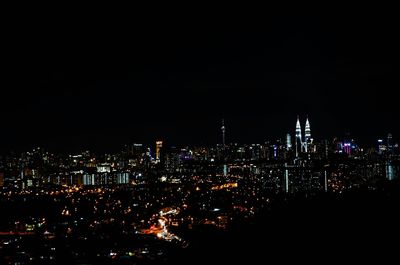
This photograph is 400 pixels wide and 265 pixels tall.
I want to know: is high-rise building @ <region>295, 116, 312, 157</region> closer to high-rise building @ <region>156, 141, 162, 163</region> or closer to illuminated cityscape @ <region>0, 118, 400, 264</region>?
illuminated cityscape @ <region>0, 118, 400, 264</region>

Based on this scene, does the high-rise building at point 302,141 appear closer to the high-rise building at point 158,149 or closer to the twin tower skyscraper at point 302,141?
the twin tower skyscraper at point 302,141

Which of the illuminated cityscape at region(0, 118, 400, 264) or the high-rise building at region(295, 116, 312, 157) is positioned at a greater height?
the high-rise building at region(295, 116, 312, 157)

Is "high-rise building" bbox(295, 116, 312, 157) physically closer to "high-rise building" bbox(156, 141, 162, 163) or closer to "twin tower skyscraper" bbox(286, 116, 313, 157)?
"twin tower skyscraper" bbox(286, 116, 313, 157)

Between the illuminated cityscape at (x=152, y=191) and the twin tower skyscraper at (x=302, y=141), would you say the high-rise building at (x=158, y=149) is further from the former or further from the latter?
the twin tower skyscraper at (x=302, y=141)

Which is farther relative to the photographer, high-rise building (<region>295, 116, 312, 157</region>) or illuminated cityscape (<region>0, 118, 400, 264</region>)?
high-rise building (<region>295, 116, 312, 157</region>)

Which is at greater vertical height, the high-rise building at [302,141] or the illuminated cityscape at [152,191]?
the high-rise building at [302,141]

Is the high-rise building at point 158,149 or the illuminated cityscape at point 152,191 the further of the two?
the high-rise building at point 158,149

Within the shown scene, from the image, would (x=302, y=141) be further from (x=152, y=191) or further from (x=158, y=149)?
(x=152, y=191)

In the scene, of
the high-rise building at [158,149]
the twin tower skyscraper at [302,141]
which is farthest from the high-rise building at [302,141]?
the high-rise building at [158,149]

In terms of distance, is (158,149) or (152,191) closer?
(152,191)

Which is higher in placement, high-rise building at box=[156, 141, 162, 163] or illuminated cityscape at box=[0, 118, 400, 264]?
high-rise building at box=[156, 141, 162, 163]

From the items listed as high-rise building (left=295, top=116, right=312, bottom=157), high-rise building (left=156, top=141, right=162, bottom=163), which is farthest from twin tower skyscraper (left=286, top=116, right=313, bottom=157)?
high-rise building (left=156, top=141, right=162, bottom=163)

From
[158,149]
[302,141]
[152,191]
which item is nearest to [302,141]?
[302,141]
